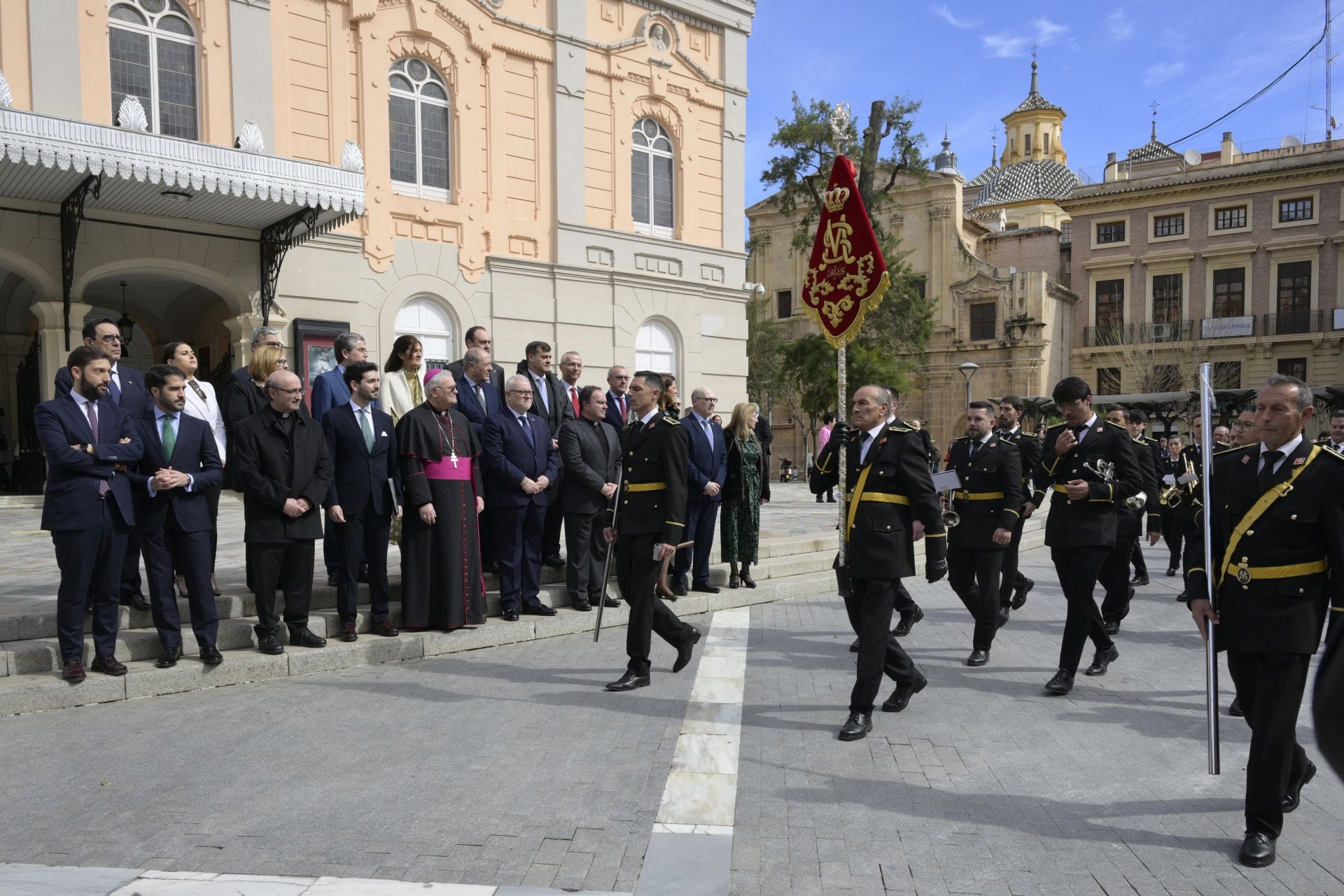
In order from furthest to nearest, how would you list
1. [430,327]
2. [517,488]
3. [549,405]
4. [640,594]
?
[430,327] → [549,405] → [517,488] → [640,594]

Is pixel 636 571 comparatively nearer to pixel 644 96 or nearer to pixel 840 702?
pixel 840 702

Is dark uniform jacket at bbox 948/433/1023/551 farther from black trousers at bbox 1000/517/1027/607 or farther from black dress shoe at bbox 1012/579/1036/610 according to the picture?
black dress shoe at bbox 1012/579/1036/610

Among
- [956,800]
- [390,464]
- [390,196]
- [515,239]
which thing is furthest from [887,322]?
[956,800]

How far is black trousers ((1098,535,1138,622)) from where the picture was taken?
755 centimetres

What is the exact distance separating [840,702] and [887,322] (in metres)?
29.3

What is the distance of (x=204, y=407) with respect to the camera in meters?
6.99

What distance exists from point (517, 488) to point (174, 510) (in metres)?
2.63

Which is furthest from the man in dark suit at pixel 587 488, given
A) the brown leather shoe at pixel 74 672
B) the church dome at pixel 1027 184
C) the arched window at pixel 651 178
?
the church dome at pixel 1027 184

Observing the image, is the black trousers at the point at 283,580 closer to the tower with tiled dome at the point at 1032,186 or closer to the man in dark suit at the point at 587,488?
the man in dark suit at the point at 587,488

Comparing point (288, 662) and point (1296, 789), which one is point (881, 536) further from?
point (288, 662)

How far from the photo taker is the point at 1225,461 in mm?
4219

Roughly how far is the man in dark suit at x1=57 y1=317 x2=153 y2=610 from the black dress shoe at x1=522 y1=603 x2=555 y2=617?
116 inches

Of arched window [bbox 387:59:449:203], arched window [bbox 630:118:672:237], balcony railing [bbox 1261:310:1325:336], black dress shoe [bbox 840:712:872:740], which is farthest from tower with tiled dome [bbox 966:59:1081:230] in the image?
black dress shoe [bbox 840:712:872:740]

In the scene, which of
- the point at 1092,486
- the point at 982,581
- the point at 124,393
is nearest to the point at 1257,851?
the point at 1092,486
